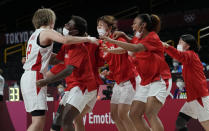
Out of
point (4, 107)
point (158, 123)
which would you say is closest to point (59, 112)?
point (158, 123)

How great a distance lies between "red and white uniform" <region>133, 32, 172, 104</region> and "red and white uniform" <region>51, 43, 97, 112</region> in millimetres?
745

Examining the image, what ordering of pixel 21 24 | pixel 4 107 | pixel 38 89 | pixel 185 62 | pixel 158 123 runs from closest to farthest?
pixel 38 89, pixel 158 123, pixel 185 62, pixel 4 107, pixel 21 24

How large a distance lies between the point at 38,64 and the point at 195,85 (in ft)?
Answer: 7.18

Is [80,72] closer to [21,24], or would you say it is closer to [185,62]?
[185,62]

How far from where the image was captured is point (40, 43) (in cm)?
448

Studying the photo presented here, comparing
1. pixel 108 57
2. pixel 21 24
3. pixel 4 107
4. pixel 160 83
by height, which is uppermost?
pixel 21 24

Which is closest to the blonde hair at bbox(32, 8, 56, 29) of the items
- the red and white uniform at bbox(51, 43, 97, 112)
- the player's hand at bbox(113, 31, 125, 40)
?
the red and white uniform at bbox(51, 43, 97, 112)

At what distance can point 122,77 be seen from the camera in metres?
5.38

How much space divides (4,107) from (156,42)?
348 cm

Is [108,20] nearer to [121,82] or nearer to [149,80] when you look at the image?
[121,82]

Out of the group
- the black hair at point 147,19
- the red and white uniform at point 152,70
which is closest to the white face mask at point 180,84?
the red and white uniform at point 152,70

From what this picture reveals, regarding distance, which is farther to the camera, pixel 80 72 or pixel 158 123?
pixel 158 123

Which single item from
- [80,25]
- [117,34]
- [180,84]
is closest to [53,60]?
[80,25]

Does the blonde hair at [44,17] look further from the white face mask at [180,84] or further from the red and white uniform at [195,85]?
the white face mask at [180,84]
